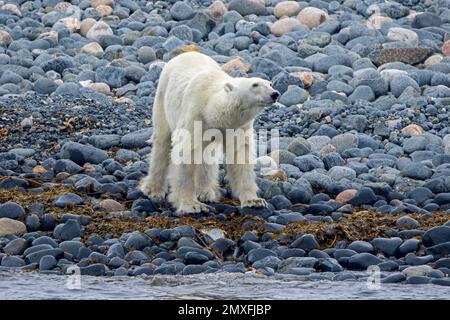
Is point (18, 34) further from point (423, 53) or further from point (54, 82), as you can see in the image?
point (423, 53)

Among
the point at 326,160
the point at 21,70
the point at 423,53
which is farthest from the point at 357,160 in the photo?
the point at 21,70

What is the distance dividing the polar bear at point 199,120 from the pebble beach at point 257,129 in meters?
0.19

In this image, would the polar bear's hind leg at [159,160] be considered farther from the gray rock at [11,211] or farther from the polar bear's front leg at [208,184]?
the gray rock at [11,211]

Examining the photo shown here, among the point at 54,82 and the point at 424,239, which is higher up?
the point at 54,82

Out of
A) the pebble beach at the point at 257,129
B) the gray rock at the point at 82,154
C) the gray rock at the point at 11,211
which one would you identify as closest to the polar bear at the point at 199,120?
the pebble beach at the point at 257,129

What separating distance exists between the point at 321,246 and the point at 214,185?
1.67 m

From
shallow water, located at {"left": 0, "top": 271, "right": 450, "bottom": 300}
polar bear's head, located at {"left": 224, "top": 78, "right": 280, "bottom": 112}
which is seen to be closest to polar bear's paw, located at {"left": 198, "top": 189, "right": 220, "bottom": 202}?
polar bear's head, located at {"left": 224, "top": 78, "right": 280, "bottom": 112}

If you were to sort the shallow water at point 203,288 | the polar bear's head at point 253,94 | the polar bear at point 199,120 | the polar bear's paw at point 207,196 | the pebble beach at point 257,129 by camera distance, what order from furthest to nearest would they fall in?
the polar bear's paw at point 207,196
the polar bear at point 199,120
the polar bear's head at point 253,94
the pebble beach at point 257,129
the shallow water at point 203,288

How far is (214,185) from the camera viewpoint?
35.4ft

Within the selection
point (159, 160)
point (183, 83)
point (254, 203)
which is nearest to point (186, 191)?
point (254, 203)

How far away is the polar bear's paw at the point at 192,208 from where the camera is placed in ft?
33.7

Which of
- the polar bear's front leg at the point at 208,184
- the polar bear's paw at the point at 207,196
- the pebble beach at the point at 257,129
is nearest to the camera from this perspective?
the pebble beach at the point at 257,129

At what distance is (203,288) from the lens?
8562mm

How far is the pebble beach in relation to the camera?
925 cm
